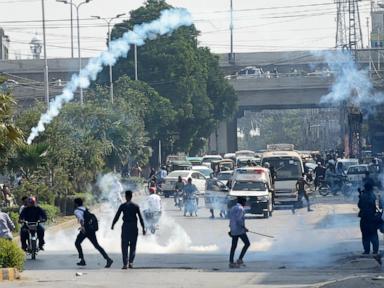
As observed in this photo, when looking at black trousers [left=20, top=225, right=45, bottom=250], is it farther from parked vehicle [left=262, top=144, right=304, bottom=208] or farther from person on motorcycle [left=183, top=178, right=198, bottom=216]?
parked vehicle [left=262, top=144, right=304, bottom=208]

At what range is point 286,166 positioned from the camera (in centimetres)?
5644

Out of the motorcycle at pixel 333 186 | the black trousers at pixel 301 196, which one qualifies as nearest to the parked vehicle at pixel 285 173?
the black trousers at pixel 301 196

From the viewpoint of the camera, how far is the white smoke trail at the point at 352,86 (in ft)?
219

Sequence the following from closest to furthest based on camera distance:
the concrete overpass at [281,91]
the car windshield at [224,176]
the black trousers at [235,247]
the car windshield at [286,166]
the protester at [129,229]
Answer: the protester at [129,229] < the black trousers at [235,247] < the car windshield at [286,166] < the car windshield at [224,176] < the concrete overpass at [281,91]

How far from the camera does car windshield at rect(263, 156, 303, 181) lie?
55781mm

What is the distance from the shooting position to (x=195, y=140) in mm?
100438

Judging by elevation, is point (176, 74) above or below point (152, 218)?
above

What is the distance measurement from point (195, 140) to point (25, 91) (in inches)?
655

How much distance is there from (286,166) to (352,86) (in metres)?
12.1

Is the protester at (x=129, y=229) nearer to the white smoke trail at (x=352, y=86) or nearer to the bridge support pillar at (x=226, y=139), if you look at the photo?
the white smoke trail at (x=352, y=86)

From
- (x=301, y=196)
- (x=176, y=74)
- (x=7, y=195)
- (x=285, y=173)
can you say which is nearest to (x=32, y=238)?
(x=7, y=195)

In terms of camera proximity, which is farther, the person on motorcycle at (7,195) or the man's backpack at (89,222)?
the person on motorcycle at (7,195)

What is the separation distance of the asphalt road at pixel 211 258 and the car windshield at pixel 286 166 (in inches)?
502

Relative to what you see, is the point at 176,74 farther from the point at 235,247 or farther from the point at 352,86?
the point at 235,247
